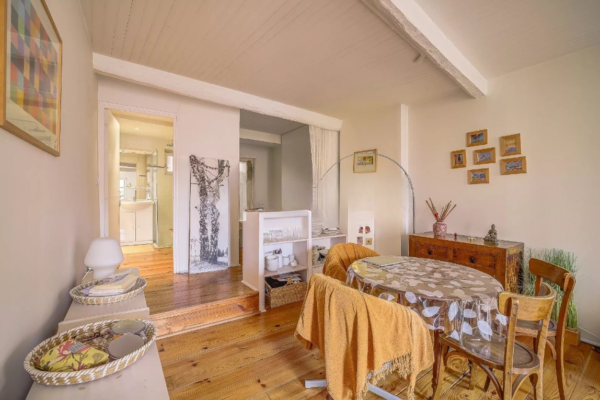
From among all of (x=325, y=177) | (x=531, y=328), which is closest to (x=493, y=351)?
(x=531, y=328)

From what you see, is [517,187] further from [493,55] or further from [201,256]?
[201,256]

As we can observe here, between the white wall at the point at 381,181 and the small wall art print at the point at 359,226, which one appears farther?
the white wall at the point at 381,181

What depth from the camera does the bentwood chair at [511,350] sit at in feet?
4.16

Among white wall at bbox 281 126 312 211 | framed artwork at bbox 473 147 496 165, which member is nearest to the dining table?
framed artwork at bbox 473 147 496 165

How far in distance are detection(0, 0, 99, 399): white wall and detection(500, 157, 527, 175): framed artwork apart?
12.5 feet

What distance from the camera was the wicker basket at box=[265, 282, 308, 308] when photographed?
3.07m

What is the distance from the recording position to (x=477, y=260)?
2697mm

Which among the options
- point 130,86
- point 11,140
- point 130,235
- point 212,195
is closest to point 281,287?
point 212,195

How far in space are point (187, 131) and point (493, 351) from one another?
3.99 m

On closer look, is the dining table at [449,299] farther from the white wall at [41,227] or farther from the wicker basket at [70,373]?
the white wall at [41,227]

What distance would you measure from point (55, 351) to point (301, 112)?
3.90 m

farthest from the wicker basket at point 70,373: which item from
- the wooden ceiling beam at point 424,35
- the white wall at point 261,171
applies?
the white wall at point 261,171

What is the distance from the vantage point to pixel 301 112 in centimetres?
418

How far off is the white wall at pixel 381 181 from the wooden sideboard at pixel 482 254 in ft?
2.54
